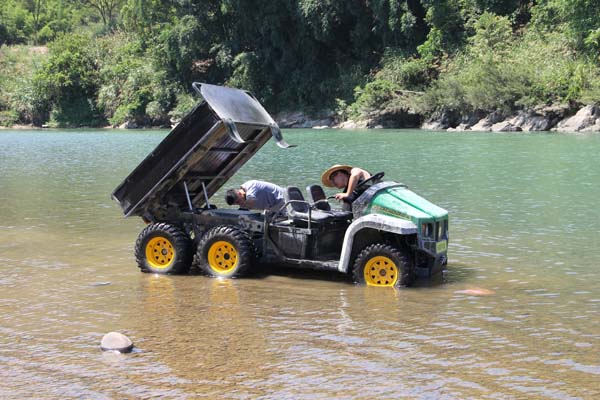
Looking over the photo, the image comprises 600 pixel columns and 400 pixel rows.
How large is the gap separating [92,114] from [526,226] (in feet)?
229

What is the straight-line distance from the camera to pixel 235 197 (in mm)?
9461

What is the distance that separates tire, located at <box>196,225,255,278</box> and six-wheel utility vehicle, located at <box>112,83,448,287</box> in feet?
0.04

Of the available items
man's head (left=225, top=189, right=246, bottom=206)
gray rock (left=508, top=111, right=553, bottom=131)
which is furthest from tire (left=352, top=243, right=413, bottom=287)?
gray rock (left=508, top=111, right=553, bottom=131)

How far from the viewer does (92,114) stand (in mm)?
77938

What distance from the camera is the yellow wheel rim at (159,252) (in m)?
9.47

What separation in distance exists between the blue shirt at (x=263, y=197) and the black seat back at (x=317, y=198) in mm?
395

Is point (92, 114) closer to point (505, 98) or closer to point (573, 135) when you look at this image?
point (505, 98)

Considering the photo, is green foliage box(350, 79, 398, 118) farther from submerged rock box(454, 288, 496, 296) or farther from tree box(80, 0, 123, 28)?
tree box(80, 0, 123, 28)

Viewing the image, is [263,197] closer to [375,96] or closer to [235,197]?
[235,197]

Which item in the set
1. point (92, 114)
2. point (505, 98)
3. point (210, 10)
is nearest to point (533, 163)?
point (505, 98)

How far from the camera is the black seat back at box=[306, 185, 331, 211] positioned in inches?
363

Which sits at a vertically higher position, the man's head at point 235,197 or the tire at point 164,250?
the man's head at point 235,197

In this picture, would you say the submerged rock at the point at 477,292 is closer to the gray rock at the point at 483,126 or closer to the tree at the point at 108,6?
the gray rock at the point at 483,126

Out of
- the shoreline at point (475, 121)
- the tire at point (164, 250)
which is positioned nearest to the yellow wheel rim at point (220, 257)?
the tire at point (164, 250)
